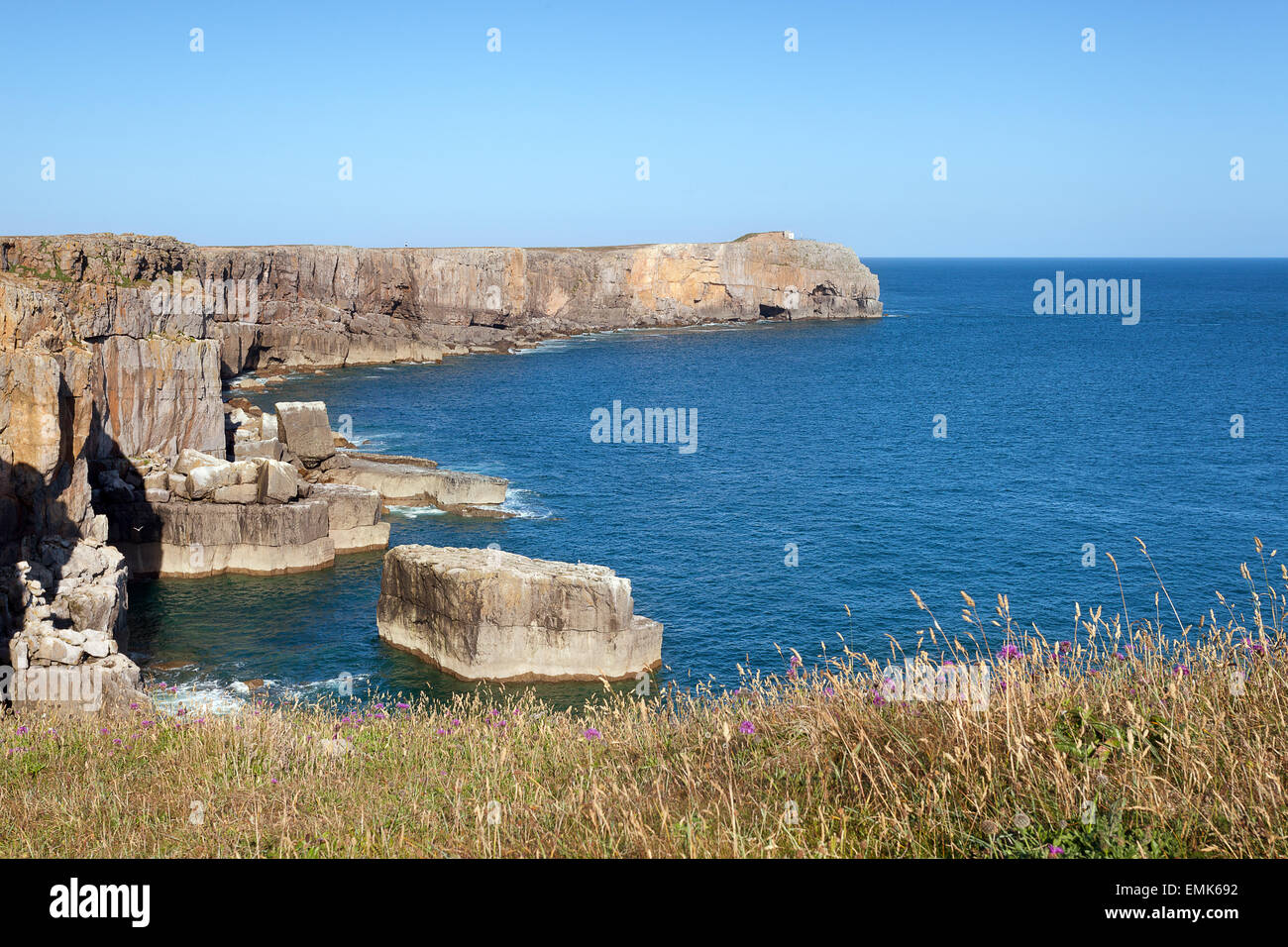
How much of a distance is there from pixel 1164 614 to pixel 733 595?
12806 mm

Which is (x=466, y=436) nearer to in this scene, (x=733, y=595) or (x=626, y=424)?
(x=626, y=424)

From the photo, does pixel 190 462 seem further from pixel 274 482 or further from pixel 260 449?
pixel 260 449

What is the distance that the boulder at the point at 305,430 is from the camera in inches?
1677

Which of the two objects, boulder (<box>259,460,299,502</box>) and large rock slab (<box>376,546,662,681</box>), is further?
boulder (<box>259,460,299,502</box>)

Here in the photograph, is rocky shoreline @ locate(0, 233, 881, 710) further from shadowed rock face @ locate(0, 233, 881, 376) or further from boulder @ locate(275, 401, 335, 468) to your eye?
shadowed rock face @ locate(0, 233, 881, 376)

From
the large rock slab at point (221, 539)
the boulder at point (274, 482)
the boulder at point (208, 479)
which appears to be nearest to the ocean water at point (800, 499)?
the large rock slab at point (221, 539)

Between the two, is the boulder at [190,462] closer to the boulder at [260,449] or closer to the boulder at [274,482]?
the boulder at [274,482]

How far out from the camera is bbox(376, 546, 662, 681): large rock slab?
2591 centimetres

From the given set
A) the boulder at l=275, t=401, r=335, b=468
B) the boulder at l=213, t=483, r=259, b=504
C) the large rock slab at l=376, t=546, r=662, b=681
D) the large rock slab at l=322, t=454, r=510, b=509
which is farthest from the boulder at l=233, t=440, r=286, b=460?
the large rock slab at l=376, t=546, r=662, b=681

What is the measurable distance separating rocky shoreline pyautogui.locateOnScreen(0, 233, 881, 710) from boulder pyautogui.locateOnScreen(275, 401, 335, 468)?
0.07 metres

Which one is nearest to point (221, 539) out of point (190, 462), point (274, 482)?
point (274, 482)

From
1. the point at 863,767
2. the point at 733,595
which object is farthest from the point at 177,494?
the point at 863,767

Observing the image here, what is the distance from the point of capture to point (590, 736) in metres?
8.04

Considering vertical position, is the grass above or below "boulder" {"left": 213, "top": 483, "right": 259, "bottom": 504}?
above
